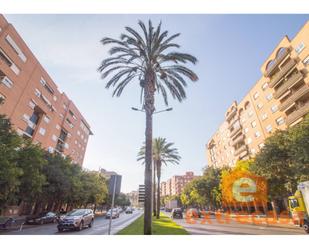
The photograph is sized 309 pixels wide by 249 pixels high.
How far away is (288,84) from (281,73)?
2691 millimetres

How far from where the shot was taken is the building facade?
Result: 29844 mm

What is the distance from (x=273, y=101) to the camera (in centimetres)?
3741

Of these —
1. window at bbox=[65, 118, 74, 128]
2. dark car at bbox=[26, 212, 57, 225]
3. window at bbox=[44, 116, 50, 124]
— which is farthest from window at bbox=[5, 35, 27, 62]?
dark car at bbox=[26, 212, 57, 225]

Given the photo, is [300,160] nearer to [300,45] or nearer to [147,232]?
[147,232]

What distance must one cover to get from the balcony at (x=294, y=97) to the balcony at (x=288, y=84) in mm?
1499

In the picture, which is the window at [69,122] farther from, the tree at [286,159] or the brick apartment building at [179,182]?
the brick apartment building at [179,182]

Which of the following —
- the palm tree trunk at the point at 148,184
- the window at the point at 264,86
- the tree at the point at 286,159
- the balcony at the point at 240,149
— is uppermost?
the window at the point at 264,86

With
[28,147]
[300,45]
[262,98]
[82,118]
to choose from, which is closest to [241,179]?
[262,98]

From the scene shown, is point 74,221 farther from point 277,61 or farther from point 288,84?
point 277,61

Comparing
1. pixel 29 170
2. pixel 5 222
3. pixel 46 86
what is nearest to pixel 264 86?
pixel 29 170

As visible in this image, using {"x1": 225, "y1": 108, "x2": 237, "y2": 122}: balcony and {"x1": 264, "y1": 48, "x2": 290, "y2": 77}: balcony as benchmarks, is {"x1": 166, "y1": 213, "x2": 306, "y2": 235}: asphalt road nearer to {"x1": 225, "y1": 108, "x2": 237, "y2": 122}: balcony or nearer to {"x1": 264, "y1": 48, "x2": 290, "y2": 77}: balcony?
{"x1": 264, "y1": 48, "x2": 290, "y2": 77}: balcony

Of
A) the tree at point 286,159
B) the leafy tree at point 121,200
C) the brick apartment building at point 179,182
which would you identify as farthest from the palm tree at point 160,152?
the brick apartment building at point 179,182

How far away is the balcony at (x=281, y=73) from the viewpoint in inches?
1233

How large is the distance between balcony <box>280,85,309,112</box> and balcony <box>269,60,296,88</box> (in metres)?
4.09
